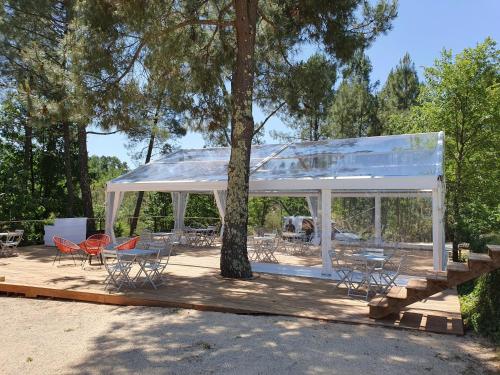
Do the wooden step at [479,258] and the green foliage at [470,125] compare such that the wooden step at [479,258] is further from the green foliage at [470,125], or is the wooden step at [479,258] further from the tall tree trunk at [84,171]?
the tall tree trunk at [84,171]

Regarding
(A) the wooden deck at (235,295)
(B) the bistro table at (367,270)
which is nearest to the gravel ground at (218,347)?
(A) the wooden deck at (235,295)

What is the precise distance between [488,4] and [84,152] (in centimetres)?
1292

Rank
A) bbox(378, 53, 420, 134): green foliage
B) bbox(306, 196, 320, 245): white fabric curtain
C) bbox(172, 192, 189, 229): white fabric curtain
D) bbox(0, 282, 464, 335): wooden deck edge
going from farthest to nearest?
1. bbox(378, 53, 420, 134): green foliage
2. bbox(172, 192, 189, 229): white fabric curtain
3. bbox(306, 196, 320, 245): white fabric curtain
4. bbox(0, 282, 464, 335): wooden deck edge

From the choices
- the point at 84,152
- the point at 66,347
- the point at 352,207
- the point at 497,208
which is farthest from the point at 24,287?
the point at 497,208

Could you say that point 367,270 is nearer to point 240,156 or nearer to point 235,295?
point 235,295

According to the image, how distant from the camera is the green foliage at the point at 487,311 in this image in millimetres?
4941

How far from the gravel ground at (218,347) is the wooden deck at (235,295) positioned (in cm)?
27

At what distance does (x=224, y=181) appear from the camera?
969 centimetres

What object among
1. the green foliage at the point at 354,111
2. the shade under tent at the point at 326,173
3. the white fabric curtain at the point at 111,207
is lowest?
the white fabric curtain at the point at 111,207

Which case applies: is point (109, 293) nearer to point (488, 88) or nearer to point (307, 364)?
point (307, 364)

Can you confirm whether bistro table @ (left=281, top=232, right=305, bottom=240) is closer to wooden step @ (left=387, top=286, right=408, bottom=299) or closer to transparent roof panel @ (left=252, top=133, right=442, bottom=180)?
transparent roof panel @ (left=252, top=133, right=442, bottom=180)

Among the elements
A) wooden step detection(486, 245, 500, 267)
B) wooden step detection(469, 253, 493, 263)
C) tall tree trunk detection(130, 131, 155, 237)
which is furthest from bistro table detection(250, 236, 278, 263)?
tall tree trunk detection(130, 131, 155, 237)

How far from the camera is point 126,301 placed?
21.0 ft

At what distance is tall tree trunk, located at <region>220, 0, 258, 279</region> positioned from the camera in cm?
798
